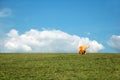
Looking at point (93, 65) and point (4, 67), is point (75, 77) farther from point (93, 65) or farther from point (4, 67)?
point (4, 67)

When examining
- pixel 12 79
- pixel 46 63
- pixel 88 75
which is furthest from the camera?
pixel 46 63

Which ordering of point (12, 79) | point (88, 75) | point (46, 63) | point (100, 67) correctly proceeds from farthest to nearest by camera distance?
point (46, 63) < point (100, 67) < point (88, 75) < point (12, 79)

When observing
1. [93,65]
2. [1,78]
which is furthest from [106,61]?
[1,78]

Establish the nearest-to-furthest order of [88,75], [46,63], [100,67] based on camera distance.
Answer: [88,75]
[100,67]
[46,63]

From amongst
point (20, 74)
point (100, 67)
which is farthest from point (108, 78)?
point (20, 74)

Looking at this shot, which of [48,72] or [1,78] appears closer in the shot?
[1,78]

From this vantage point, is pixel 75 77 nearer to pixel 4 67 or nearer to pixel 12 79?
pixel 12 79

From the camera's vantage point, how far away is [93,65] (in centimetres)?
3064

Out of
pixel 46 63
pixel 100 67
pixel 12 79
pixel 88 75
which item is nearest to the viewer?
pixel 12 79

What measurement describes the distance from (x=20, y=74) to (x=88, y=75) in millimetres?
5903

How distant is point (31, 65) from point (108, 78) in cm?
986

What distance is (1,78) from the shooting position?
24.0 metres

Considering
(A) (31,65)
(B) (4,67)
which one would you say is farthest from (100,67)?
(B) (4,67)

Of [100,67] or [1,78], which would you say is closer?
[1,78]
